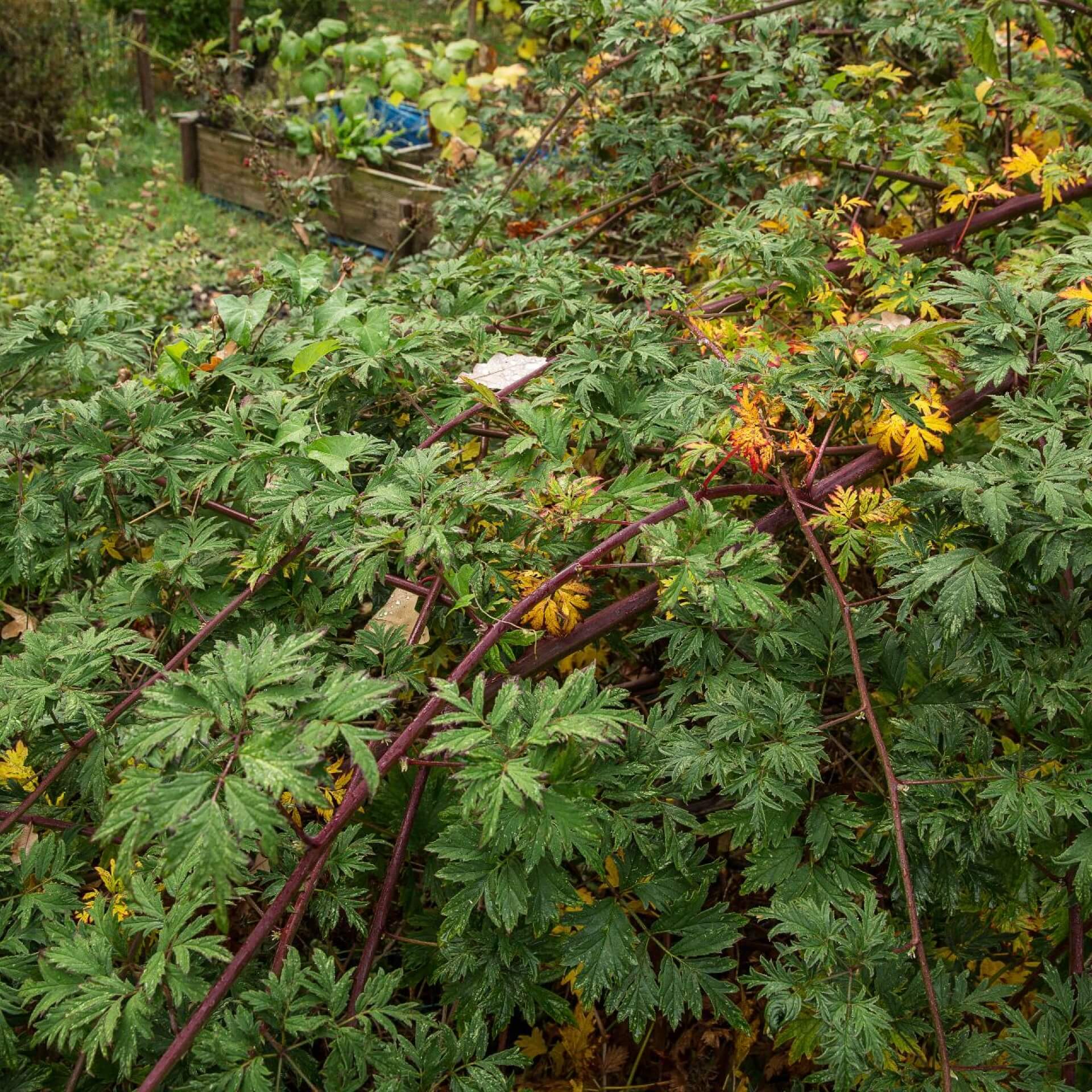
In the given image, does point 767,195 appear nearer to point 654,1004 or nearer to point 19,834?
point 654,1004

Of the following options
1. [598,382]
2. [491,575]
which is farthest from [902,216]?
[491,575]

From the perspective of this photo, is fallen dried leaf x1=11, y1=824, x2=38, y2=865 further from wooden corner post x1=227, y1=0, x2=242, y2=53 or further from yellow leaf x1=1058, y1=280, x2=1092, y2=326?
wooden corner post x1=227, y1=0, x2=242, y2=53

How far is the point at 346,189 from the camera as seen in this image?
225 inches

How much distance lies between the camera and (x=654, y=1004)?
4.63 feet

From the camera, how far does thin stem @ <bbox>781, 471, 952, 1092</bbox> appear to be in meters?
1.23

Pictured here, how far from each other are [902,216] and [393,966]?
7.62 feet

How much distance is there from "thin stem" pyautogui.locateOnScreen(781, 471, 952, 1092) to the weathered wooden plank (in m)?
3.56

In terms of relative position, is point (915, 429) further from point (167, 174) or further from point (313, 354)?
point (167, 174)

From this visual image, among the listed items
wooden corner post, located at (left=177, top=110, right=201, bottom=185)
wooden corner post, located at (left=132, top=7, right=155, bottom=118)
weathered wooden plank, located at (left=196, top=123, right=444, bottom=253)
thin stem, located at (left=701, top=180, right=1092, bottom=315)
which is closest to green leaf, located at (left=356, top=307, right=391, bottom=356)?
thin stem, located at (left=701, top=180, right=1092, bottom=315)

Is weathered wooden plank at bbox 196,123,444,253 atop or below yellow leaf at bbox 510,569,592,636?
below

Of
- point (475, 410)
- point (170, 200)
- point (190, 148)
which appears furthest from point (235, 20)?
point (475, 410)

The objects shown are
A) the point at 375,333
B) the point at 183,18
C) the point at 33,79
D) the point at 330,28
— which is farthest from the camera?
the point at 183,18

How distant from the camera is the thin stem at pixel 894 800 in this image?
1229 mm

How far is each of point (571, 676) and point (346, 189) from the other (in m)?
5.14
